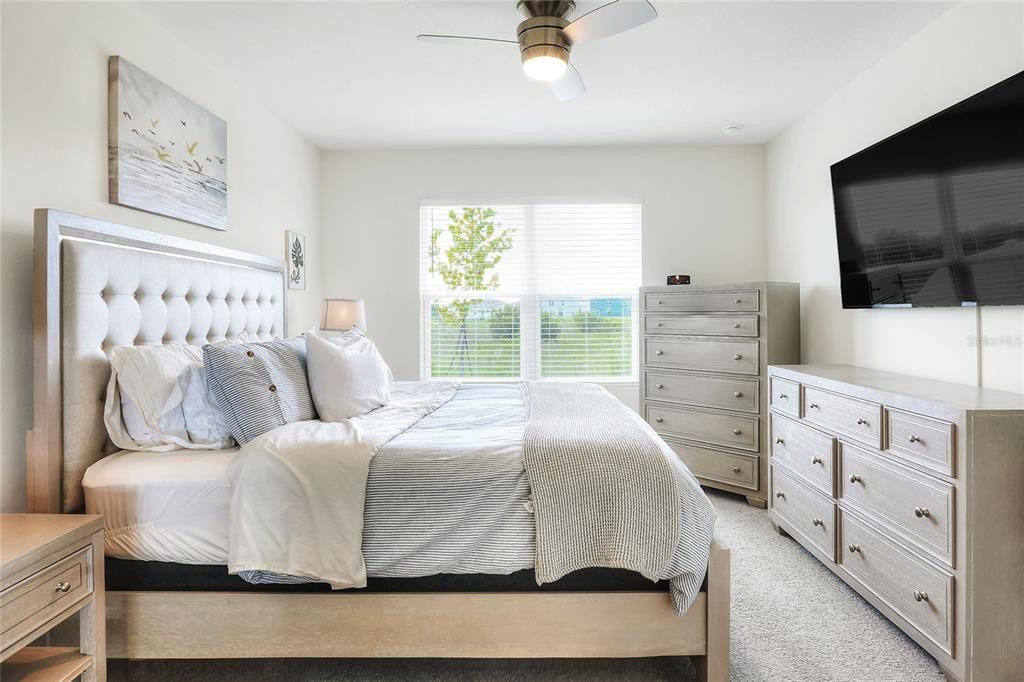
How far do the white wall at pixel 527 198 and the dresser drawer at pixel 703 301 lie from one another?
0.53 meters

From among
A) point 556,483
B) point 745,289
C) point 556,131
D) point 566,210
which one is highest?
point 556,131

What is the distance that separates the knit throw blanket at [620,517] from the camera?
1.65 m

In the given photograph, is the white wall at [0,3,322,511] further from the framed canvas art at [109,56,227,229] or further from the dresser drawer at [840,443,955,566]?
the dresser drawer at [840,443,955,566]

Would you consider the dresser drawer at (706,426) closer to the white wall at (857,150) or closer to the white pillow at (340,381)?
the white wall at (857,150)

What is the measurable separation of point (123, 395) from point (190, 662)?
0.93m

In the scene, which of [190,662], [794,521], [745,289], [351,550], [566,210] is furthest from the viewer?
[566,210]

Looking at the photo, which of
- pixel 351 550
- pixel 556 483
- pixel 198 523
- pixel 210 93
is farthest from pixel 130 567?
pixel 210 93

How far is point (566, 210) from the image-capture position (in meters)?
4.50

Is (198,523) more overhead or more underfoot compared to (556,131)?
more underfoot

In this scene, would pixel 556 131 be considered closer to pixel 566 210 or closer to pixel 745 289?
pixel 566 210

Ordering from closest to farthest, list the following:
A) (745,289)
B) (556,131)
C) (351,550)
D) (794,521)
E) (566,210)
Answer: (351,550), (794,521), (745,289), (556,131), (566,210)

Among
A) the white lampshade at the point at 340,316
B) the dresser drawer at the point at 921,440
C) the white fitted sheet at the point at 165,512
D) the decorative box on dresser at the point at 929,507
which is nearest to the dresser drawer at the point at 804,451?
the decorative box on dresser at the point at 929,507

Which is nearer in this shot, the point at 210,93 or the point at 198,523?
the point at 198,523

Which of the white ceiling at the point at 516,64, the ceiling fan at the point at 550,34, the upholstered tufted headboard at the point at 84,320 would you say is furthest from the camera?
the white ceiling at the point at 516,64
